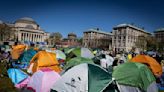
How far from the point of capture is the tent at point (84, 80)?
296 inches

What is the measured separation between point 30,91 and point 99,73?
291cm

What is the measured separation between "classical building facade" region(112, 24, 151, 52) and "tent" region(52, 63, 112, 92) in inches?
4007

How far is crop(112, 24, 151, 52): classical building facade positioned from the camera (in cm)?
10975

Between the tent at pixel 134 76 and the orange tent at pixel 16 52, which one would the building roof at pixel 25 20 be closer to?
the orange tent at pixel 16 52

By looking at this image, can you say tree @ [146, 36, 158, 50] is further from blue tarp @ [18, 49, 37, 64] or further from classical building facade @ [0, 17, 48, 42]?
classical building facade @ [0, 17, 48, 42]

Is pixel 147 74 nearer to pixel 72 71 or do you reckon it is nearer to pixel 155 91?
pixel 155 91

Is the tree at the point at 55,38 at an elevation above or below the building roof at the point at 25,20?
below

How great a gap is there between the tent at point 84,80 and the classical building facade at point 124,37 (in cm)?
10179

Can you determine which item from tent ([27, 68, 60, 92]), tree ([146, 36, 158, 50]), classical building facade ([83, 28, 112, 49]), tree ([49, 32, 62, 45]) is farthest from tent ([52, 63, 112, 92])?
classical building facade ([83, 28, 112, 49])

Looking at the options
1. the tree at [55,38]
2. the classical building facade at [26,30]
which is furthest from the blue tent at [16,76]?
the classical building facade at [26,30]

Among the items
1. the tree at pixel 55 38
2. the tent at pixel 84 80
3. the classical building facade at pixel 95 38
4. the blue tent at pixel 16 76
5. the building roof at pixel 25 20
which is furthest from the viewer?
the building roof at pixel 25 20

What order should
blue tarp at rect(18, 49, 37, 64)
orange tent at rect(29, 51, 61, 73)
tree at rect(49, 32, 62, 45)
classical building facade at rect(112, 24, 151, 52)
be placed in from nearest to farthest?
orange tent at rect(29, 51, 61, 73), blue tarp at rect(18, 49, 37, 64), classical building facade at rect(112, 24, 151, 52), tree at rect(49, 32, 62, 45)

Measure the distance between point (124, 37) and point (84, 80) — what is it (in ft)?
346

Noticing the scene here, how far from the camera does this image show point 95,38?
461 feet
